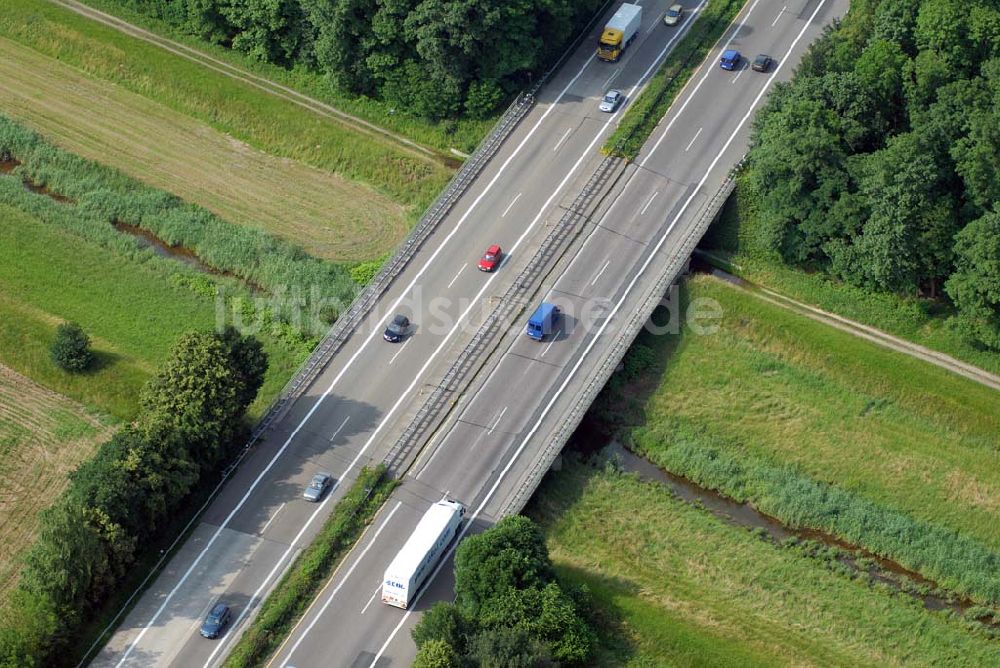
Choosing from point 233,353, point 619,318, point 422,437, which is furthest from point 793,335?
point 233,353

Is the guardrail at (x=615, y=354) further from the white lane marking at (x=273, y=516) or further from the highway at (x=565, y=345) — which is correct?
the white lane marking at (x=273, y=516)

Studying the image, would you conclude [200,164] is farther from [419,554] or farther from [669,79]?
[419,554]

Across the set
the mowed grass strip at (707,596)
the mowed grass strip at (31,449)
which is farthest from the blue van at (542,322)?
the mowed grass strip at (31,449)

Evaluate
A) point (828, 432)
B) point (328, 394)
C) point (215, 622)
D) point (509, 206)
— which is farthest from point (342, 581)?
point (509, 206)

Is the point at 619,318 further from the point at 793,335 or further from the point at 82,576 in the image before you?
the point at 82,576

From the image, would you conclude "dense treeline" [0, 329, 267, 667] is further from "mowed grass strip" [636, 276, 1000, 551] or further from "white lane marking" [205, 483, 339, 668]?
"mowed grass strip" [636, 276, 1000, 551]

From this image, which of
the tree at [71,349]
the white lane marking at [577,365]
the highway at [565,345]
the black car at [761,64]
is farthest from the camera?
the black car at [761,64]
